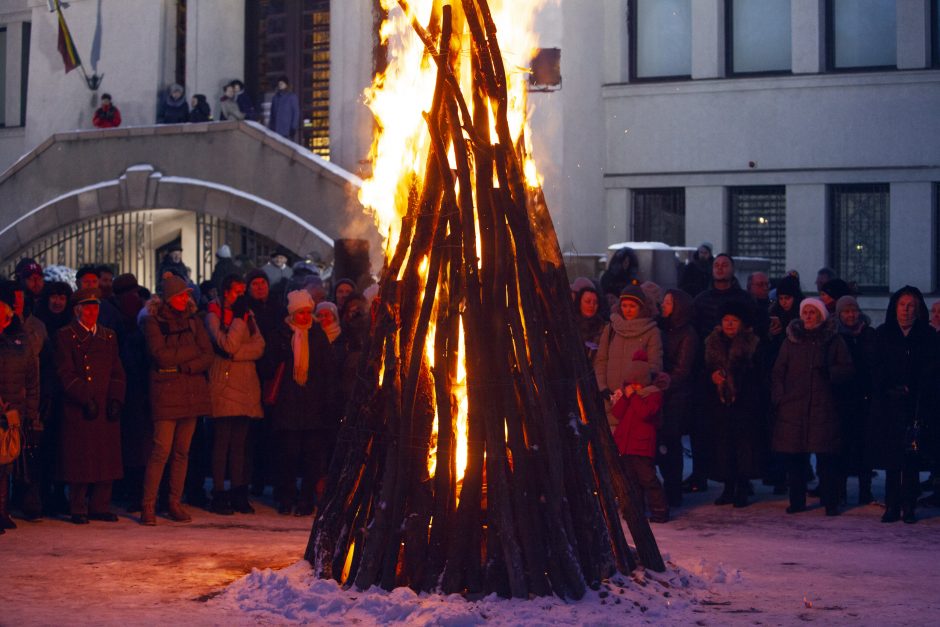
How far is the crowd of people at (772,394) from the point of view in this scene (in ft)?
36.5

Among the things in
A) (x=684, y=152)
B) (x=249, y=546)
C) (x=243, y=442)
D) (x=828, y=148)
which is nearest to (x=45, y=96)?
(x=684, y=152)

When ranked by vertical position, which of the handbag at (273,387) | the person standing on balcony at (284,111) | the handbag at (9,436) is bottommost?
the handbag at (9,436)

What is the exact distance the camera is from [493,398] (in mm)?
7629

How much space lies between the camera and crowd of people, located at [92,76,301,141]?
24.3 meters

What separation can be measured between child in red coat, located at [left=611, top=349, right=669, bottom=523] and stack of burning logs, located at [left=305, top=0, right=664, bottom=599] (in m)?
2.77

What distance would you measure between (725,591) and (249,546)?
328 cm

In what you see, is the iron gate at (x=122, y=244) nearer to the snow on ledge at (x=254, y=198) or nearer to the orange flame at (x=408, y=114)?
the snow on ledge at (x=254, y=198)

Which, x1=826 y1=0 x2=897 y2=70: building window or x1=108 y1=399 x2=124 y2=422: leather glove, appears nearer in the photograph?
x1=108 y1=399 x2=124 y2=422: leather glove

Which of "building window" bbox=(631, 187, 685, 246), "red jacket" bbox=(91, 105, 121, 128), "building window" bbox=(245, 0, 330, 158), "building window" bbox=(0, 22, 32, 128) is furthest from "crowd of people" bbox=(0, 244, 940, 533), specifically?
"building window" bbox=(0, 22, 32, 128)

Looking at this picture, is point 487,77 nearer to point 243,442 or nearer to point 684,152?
point 243,442

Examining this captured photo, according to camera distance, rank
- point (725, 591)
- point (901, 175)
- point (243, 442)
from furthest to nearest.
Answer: point (901, 175) → point (243, 442) → point (725, 591)

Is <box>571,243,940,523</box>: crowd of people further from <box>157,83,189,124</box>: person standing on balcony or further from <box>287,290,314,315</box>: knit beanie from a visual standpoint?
<box>157,83,189,124</box>: person standing on balcony

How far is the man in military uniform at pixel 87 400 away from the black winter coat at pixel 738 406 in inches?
190

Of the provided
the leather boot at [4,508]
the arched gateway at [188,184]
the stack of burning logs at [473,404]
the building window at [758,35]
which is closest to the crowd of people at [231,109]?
the arched gateway at [188,184]
